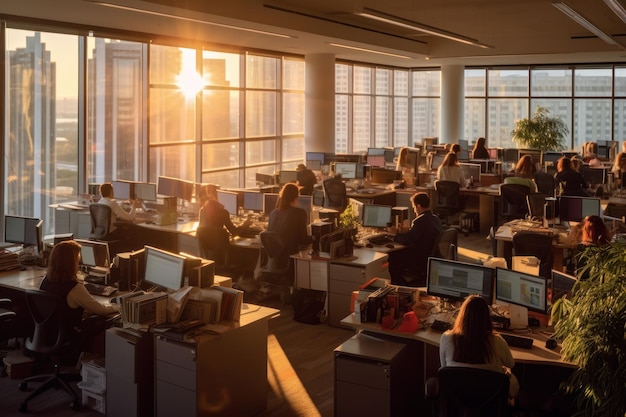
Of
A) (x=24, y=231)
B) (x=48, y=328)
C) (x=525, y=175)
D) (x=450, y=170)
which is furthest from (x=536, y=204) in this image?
(x=48, y=328)

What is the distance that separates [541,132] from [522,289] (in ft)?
47.9

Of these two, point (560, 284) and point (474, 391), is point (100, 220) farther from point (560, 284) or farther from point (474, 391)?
point (474, 391)

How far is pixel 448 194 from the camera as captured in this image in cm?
1259

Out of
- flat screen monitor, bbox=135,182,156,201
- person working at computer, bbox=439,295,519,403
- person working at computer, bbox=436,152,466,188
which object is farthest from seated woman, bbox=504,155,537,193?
person working at computer, bbox=439,295,519,403

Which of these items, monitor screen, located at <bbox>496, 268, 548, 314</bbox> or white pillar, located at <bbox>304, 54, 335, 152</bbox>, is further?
white pillar, located at <bbox>304, 54, 335, 152</bbox>

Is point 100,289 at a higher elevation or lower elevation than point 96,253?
lower

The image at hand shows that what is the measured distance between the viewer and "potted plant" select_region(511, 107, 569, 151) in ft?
62.4

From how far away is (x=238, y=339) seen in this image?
17.4 ft

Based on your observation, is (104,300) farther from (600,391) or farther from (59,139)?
(59,139)

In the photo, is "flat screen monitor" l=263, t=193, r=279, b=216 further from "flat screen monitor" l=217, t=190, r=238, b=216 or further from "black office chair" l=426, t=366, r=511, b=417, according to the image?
"black office chair" l=426, t=366, r=511, b=417

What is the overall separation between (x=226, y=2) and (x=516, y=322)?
254 inches

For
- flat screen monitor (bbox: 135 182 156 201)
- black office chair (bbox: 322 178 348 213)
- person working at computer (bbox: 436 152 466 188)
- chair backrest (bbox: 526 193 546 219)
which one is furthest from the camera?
person working at computer (bbox: 436 152 466 188)

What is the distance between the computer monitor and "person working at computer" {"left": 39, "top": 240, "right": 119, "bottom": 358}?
442cm

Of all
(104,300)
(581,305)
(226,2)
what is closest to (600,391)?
(581,305)
